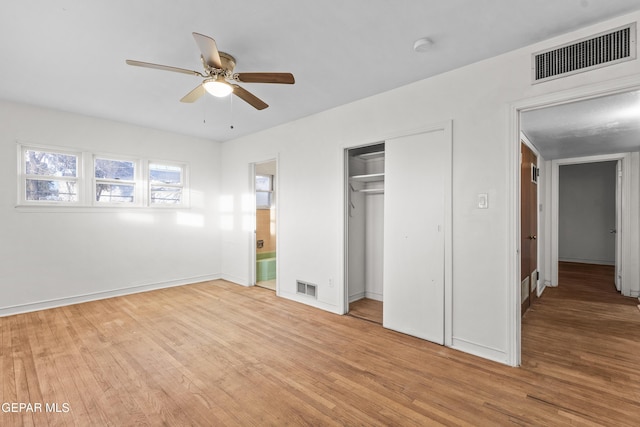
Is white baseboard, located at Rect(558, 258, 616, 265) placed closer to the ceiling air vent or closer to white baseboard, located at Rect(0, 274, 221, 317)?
the ceiling air vent

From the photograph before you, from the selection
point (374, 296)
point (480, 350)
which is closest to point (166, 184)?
point (374, 296)

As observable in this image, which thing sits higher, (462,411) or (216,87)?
(216,87)

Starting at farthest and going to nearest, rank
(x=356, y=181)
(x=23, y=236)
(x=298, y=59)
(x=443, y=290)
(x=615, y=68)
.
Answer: (x=356, y=181), (x=23, y=236), (x=443, y=290), (x=298, y=59), (x=615, y=68)

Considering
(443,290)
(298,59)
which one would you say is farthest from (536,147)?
(298,59)

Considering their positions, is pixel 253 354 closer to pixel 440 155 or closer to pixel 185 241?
pixel 440 155

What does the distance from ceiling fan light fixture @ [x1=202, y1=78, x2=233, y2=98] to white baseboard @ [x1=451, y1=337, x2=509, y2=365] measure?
10.1ft

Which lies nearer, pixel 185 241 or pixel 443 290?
pixel 443 290

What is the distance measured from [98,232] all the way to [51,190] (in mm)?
818

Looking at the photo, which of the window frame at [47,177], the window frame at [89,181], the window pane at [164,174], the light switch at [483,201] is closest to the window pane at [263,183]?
the window frame at [89,181]

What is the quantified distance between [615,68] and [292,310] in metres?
3.92

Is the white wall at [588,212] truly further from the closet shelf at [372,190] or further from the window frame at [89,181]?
the window frame at [89,181]

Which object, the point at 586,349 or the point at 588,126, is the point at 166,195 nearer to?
the point at 586,349

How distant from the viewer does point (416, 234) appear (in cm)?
316

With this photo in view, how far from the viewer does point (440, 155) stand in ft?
9.83
